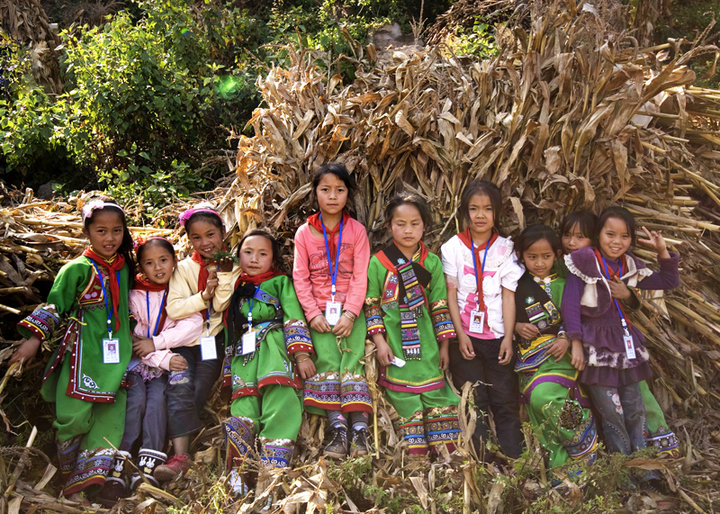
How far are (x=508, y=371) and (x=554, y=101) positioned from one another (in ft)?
6.15

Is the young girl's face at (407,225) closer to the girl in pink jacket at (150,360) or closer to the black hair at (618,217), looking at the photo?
the black hair at (618,217)

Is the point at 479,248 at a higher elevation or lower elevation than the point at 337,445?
higher

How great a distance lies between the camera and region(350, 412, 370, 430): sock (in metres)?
3.46

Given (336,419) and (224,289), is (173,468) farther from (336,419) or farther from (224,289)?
(224,289)

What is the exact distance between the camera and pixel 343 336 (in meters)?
3.65

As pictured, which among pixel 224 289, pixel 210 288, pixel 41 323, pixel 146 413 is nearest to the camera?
pixel 41 323

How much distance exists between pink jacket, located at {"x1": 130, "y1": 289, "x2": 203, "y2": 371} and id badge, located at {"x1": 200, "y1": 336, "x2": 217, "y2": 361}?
0.07 meters

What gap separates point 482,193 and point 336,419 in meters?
1.69

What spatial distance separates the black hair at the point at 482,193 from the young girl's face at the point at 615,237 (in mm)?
670

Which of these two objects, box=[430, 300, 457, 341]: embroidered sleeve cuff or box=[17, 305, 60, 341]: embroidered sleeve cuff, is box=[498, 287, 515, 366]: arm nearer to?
box=[430, 300, 457, 341]: embroidered sleeve cuff

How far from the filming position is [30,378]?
3.77 m

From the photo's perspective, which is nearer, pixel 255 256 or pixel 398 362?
pixel 398 362

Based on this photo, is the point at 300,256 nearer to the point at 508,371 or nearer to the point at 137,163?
the point at 508,371

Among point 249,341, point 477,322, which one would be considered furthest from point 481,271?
point 249,341
